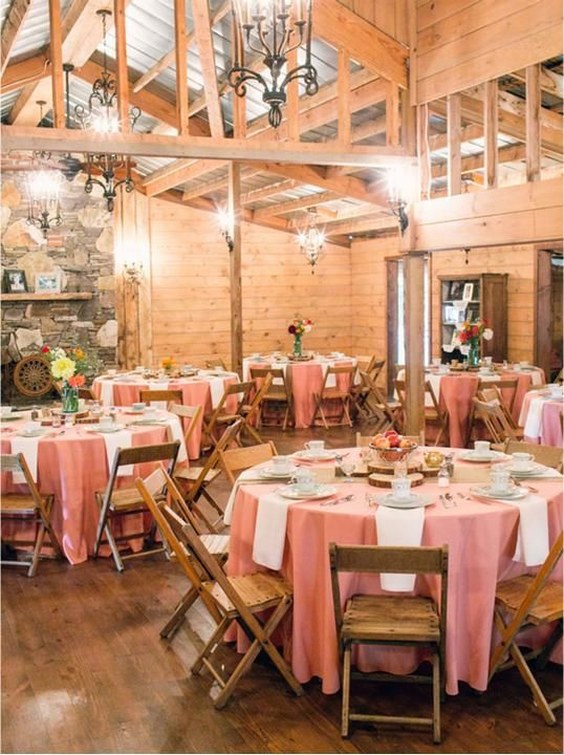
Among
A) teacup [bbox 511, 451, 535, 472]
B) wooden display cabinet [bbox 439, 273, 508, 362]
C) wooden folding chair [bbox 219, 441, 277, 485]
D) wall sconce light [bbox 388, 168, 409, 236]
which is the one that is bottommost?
wooden folding chair [bbox 219, 441, 277, 485]

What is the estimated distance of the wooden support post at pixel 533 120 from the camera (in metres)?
5.42

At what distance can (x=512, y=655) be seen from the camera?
3.19m

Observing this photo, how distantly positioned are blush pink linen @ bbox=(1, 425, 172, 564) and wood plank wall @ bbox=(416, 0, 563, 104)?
3.79 metres

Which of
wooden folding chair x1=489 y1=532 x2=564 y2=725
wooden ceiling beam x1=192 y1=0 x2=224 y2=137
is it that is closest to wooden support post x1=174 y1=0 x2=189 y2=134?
wooden ceiling beam x1=192 y1=0 x2=224 y2=137

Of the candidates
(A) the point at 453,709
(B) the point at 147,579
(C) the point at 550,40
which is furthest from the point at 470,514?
(C) the point at 550,40

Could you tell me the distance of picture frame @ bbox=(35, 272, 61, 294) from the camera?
12.1 m

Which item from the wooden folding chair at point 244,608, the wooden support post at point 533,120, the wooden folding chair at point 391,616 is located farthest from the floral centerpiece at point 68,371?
the wooden support post at point 533,120

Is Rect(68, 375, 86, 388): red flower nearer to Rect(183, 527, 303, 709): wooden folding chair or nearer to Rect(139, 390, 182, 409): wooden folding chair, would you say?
Rect(139, 390, 182, 409): wooden folding chair

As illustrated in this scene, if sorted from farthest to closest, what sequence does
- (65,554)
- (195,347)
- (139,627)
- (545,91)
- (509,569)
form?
(195,347), (545,91), (65,554), (139,627), (509,569)

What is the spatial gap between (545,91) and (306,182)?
3.55 m

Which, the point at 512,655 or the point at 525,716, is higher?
the point at 512,655

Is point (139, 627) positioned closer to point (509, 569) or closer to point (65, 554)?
point (65, 554)

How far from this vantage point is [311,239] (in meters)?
12.9

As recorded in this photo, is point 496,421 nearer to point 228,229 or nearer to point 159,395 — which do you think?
point 159,395
